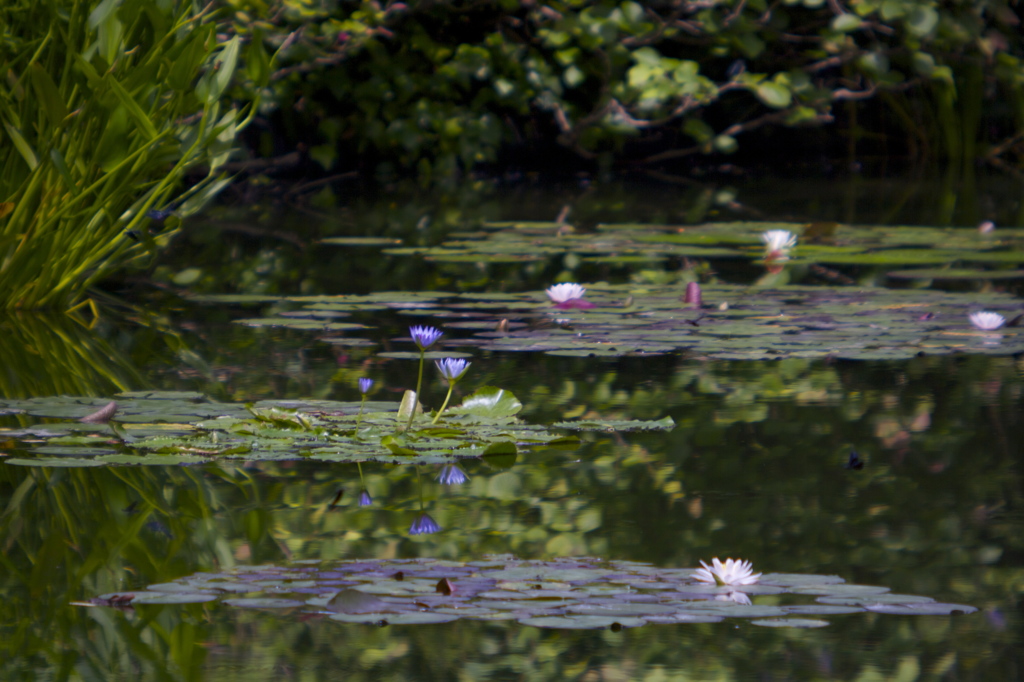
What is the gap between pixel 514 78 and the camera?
7.95 metres

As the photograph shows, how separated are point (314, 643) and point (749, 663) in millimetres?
361

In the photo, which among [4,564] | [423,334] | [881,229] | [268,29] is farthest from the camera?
[268,29]

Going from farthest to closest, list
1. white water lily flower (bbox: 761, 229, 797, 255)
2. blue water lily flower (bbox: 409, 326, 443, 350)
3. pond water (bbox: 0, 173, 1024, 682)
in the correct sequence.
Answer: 1. white water lily flower (bbox: 761, 229, 797, 255)
2. blue water lily flower (bbox: 409, 326, 443, 350)
3. pond water (bbox: 0, 173, 1024, 682)

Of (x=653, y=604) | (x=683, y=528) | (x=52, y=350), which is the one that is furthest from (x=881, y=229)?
(x=653, y=604)

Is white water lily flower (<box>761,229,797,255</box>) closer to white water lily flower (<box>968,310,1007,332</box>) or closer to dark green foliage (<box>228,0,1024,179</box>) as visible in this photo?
white water lily flower (<box>968,310,1007,332</box>)

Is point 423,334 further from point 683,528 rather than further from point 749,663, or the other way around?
point 749,663

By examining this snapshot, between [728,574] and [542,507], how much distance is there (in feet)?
1.29

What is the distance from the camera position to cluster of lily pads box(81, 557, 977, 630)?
1335 millimetres

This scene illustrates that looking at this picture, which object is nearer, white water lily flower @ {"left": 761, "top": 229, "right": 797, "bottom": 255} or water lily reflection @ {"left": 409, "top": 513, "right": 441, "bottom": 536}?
water lily reflection @ {"left": 409, "top": 513, "right": 441, "bottom": 536}

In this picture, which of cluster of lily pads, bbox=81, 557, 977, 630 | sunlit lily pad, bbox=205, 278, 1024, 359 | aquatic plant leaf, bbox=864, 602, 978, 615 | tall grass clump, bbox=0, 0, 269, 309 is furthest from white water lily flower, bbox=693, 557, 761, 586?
tall grass clump, bbox=0, 0, 269, 309

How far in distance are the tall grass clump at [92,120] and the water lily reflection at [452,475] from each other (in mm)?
947

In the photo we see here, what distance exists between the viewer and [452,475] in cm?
194

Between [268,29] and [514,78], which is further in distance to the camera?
[514,78]

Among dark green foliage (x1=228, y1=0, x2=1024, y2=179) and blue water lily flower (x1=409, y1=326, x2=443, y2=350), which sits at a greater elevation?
dark green foliage (x1=228, y1=0, x2=1024, y2=179)
